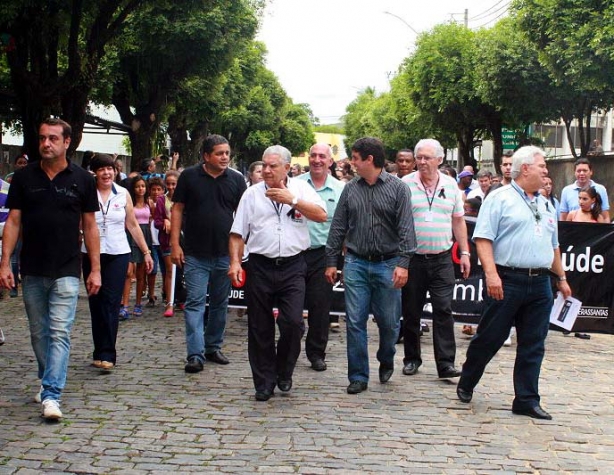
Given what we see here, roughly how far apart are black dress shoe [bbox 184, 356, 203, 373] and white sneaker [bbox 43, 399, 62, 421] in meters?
1.84

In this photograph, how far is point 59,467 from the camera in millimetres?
5477

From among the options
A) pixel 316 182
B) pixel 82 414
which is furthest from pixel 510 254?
pixel 82 414

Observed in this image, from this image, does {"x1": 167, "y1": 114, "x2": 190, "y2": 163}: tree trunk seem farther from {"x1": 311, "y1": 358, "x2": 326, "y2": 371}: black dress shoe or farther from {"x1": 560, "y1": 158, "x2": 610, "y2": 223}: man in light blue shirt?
{"x1": 311, "y1": 358, "x2": 326, "y2": 371}: black dress shoe

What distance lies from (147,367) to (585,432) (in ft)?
12.9

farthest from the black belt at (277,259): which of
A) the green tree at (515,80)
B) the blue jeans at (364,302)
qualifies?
the green tree at (515,80)

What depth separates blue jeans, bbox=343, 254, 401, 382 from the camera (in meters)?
7.55

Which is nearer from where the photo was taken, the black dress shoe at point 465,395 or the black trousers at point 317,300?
the black dress shoe at point 465,395

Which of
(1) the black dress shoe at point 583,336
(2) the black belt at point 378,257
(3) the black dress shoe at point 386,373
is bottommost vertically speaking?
(1) the black dress shoe at point 583,336

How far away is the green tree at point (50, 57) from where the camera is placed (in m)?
16.8

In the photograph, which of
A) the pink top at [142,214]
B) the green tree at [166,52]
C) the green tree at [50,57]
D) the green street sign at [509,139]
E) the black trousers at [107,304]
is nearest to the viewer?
the black trousers at [107,304]

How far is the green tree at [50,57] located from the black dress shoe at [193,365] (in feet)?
32.5

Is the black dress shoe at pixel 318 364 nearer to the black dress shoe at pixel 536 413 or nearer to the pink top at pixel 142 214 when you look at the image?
the black dress shoe at pixel 536 413

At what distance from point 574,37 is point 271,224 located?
17539 mm

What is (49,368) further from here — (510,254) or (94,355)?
(510,254)
